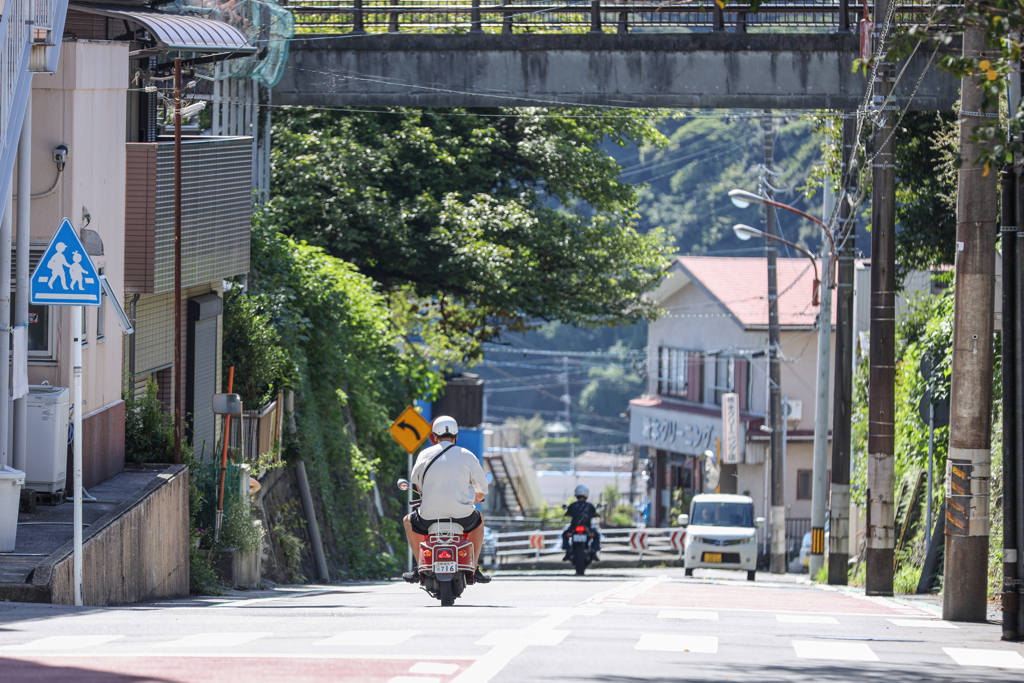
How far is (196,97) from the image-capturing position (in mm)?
21703

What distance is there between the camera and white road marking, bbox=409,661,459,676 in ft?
23.7

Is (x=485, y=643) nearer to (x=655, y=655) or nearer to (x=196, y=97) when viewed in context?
(x=655, y=655)

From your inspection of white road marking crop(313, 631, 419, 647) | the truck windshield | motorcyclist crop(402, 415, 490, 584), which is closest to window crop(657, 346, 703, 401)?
the truck windshield

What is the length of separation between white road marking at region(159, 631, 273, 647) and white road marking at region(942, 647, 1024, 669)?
4.69 meters

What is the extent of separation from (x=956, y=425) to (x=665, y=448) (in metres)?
41.4

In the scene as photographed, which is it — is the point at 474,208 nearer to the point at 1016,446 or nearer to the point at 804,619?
the point at 804,619

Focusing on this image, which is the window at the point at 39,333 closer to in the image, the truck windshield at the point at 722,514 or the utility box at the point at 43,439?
the utility box at the point at 43,439

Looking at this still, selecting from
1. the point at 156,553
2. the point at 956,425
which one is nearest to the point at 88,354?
the point at 156,553

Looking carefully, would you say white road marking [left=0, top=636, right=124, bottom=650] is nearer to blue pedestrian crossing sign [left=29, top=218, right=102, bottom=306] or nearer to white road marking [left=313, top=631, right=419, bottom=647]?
white road marking [left=313, top=631, right=419, bottom=647]

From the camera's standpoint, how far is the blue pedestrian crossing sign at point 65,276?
10.8 m

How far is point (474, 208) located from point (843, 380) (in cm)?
946

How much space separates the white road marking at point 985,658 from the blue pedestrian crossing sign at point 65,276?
7.24 metres

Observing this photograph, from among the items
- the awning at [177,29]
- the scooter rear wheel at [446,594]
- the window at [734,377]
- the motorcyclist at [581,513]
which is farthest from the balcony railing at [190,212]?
the window at [734,377]

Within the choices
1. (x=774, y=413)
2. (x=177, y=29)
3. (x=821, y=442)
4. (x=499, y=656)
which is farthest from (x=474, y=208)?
(x=499, y=656)
